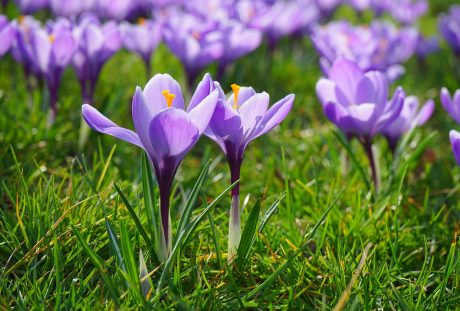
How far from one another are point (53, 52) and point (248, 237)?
4.19ft

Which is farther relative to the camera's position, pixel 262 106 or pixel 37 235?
pixel 37 235

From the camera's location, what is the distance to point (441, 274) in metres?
2.00

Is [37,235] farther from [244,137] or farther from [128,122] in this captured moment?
[128,122]

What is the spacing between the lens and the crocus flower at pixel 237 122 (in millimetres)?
1652

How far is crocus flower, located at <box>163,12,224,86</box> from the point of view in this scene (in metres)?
2.90

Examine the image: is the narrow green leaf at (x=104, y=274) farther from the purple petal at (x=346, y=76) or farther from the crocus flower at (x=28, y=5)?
the crocus flower at (x=28, y=5)

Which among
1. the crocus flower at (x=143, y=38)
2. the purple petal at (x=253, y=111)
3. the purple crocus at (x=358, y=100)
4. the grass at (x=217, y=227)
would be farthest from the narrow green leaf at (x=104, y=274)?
the crocus flower at (x=143, y=38)

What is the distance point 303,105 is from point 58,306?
2.20 m

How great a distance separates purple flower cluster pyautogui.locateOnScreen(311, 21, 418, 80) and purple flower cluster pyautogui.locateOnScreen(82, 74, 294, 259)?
0.88 m

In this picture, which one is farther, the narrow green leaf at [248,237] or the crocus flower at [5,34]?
the crocus flower at [5,34]

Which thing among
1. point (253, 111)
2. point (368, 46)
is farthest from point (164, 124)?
point (368, 46)

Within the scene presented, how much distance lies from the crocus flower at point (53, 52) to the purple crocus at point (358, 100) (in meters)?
1.04

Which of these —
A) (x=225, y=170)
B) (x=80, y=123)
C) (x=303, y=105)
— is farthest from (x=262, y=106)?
(x=303, y=105)

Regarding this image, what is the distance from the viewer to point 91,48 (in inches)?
104
